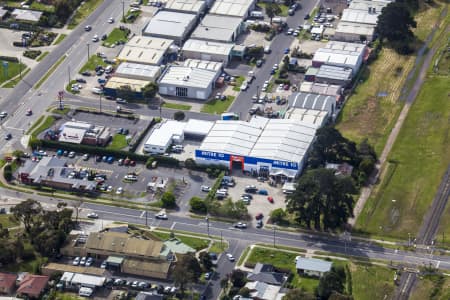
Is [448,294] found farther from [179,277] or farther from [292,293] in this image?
[179,277]

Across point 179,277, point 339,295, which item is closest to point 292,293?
point 339,295

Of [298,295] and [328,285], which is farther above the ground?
[328,285]

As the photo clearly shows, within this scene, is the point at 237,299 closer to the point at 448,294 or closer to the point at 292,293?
the point at 292,293

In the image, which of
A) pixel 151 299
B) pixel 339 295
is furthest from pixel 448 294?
pixel 151 299

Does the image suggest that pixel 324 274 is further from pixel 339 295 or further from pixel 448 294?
pixel 448 294

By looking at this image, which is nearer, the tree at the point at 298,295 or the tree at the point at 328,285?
the tree at the point at 298,295

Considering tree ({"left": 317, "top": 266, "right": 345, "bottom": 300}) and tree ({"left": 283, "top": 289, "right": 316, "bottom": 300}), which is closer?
tree ({"left": 283, "top": 289, "right": 316, "bottom": 300})

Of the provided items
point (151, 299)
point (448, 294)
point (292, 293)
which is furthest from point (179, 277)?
point (448, 294)

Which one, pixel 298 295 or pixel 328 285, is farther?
pixel 328 285
